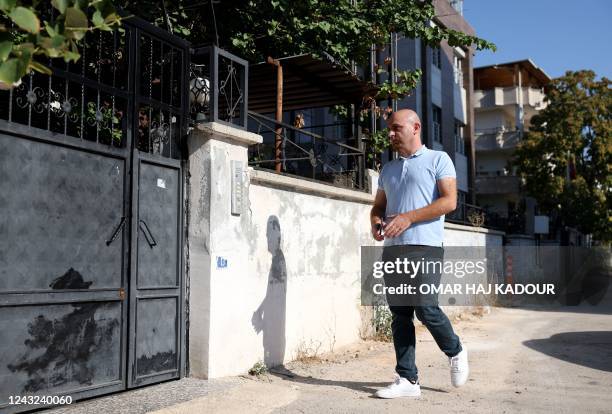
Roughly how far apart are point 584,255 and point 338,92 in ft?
61.0

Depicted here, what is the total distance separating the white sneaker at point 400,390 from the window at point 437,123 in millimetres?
21137

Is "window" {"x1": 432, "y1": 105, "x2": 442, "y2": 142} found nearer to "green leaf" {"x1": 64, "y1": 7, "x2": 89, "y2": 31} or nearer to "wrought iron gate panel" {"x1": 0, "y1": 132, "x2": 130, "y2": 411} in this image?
"wrought iron gate panel" {"x1": 0, "y1": 132, "x2": 130, "y2": 411}

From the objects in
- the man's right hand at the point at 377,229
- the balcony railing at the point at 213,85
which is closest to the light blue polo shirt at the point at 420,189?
the man's right hand at the point at 377,229

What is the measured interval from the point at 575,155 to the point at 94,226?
2626 centimetres

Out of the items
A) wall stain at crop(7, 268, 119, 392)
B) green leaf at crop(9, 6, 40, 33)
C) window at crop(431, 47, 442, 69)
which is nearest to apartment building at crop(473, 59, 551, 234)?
window at crop(431, 47, 442, 69)

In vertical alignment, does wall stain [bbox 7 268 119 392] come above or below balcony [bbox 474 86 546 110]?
below

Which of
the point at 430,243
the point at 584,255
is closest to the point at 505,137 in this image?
the point at 584,255

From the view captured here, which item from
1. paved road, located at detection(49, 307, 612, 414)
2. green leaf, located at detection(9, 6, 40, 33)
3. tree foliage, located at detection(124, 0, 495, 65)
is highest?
tree foliage, located at detection(124, 0, 495, 65)

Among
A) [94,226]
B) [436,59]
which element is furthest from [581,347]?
[436,59]

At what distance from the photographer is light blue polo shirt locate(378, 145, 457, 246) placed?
188 inches

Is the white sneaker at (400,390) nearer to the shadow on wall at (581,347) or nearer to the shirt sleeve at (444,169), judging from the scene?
the shirt sleeve at (444,169)

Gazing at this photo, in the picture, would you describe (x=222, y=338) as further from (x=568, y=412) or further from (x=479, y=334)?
(x=479, y=334)

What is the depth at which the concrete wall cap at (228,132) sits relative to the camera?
528 cm

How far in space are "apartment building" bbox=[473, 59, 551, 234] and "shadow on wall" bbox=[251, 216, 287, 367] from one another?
92.2ft
